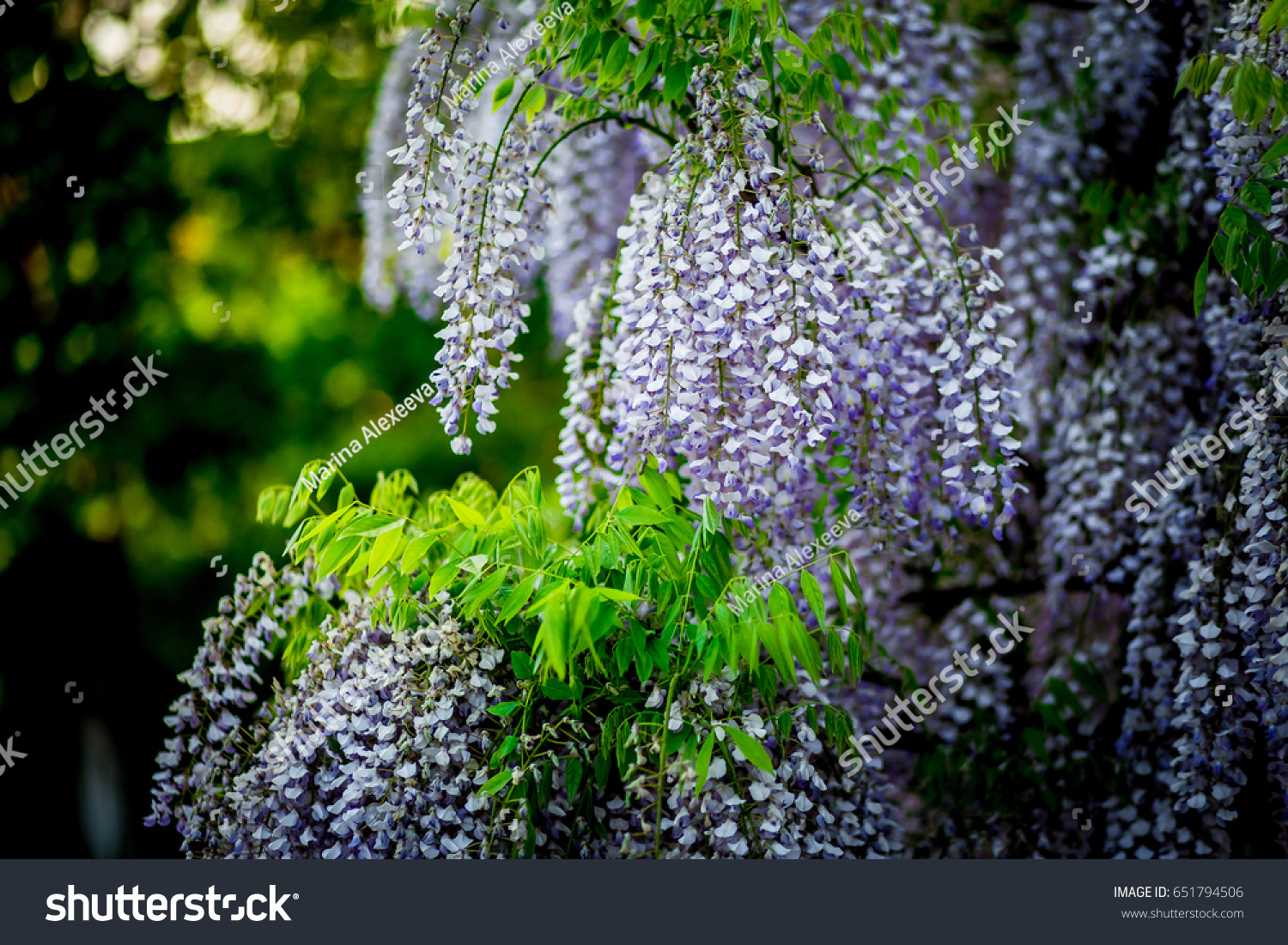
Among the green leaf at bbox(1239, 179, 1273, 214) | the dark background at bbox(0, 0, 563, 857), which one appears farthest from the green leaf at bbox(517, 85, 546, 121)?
the dark background at bbox(0, 0, 563, 857)

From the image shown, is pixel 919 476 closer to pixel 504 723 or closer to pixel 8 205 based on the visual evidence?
pixel 504 723

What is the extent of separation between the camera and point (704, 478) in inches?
66.4

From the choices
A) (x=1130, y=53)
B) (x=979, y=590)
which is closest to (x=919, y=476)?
(x=979, y=590)

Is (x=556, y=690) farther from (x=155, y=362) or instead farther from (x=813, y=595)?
(x=155, y=362)

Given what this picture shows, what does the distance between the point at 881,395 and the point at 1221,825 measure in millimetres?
1307

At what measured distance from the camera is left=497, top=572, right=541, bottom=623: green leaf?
1.50 m

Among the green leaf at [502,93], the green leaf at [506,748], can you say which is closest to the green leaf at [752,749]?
the green leaf at [506,748]

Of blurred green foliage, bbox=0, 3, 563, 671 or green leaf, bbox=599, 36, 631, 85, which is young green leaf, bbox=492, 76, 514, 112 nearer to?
→ green leaf, bbox=599, 36, 631, 85

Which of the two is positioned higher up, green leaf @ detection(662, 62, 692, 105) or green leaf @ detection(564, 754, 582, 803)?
green leaf @ detection(662, 62, 692, 105)

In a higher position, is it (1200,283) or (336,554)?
(1200,283)

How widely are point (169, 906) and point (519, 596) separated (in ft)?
2.87
